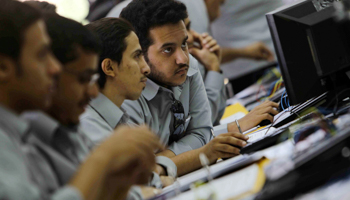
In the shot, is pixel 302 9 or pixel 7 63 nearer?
pixel 7 63

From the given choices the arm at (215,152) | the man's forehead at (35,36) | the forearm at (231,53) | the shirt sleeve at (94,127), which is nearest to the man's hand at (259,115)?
the arm at (215,152)

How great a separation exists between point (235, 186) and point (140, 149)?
29 centimetres

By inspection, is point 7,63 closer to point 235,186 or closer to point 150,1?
point 235,186

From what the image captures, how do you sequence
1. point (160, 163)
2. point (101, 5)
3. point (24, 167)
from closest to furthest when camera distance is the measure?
1. point (24, 167)
2. point (160, 163)
3. point (101, 5)

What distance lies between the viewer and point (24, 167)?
0.57 metres

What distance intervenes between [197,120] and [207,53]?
637 mm

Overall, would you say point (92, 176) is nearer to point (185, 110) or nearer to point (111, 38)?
point (111, 38)

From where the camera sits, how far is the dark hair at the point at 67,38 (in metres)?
0.82

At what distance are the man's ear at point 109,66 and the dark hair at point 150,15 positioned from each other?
0.36 m

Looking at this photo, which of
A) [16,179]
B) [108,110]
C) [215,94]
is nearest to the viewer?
[16,179]

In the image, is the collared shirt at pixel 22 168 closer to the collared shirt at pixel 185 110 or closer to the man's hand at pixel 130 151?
the man's hand at pixel 130 151

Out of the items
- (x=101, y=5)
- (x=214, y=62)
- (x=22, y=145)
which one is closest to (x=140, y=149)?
(x=22, y=145)

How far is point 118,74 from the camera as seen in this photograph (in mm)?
1312

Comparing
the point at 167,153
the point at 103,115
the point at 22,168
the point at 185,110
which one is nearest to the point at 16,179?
the point at 22,168
